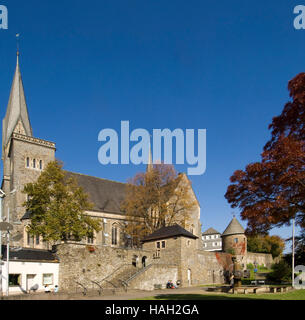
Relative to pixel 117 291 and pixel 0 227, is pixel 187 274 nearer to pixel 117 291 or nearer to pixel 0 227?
pixel 117 291

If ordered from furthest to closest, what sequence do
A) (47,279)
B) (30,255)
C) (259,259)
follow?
(259,259) < (47,279) < (30,255)

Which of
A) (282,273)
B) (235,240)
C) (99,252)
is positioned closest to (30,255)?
(99,252)

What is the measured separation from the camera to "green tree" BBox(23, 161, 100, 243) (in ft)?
108

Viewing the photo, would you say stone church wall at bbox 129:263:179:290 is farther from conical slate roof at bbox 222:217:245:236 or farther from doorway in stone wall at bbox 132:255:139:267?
conical slate roof at bbox 222:217:245:236

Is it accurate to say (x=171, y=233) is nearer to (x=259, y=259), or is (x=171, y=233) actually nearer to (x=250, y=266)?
(x=250, y=266)

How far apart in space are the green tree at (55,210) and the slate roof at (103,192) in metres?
18.6

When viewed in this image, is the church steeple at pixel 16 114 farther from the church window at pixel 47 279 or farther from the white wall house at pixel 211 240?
the white wall house at pixel 211 240

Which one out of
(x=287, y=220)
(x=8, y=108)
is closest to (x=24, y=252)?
(x=287, y=220)

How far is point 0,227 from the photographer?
23.9 metres

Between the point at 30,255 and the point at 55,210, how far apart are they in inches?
255

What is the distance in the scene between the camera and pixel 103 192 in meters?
59.7

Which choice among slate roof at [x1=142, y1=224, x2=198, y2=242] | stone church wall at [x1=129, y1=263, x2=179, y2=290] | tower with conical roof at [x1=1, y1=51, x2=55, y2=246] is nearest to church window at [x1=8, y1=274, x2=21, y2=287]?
stone church wall at [x1=129, y1=263, x2=179, y2=290]

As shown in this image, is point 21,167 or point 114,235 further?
point 114,235

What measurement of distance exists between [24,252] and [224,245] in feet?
126
